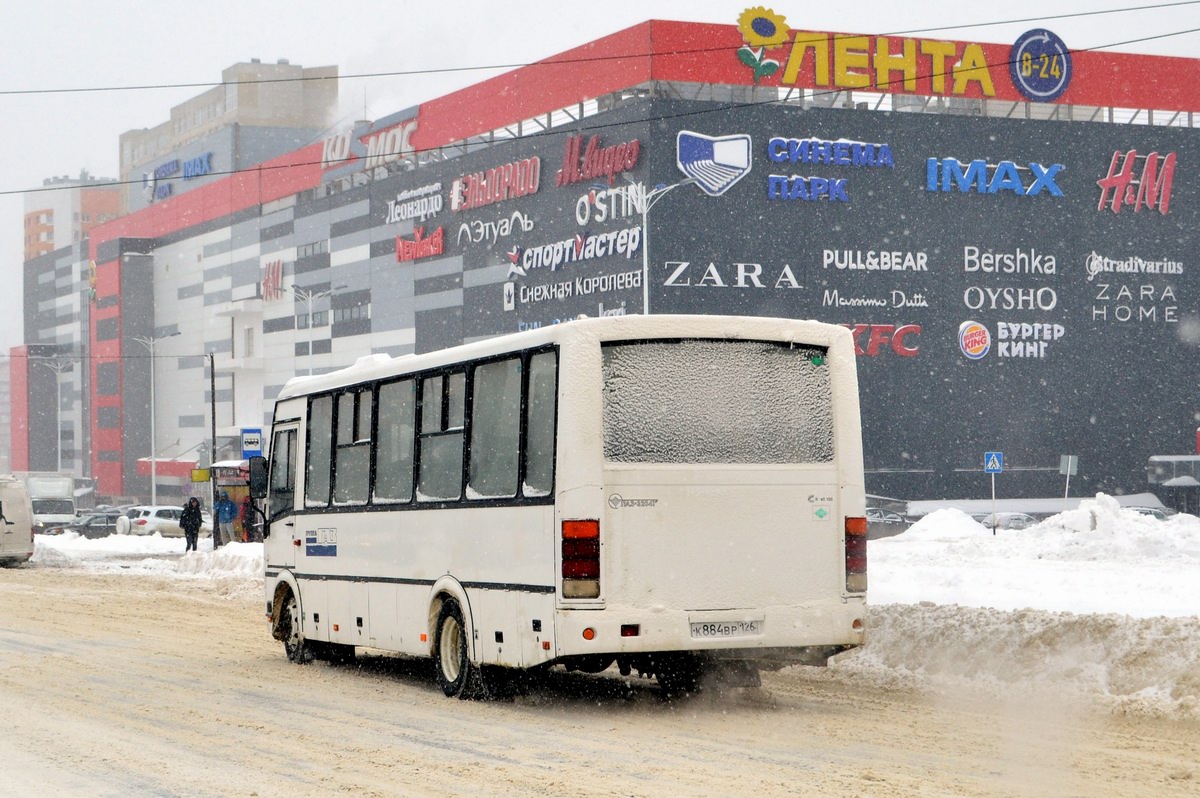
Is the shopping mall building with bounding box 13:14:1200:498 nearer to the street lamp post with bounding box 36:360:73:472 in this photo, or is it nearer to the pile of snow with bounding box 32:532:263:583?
the pile of snow with bounding box 32:532:263:583

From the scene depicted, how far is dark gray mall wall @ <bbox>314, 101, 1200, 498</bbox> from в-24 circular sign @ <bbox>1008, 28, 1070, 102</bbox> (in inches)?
59.6

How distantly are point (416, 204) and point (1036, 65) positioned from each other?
34160 millimetres

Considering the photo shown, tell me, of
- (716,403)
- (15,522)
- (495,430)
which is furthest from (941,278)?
(716,403)

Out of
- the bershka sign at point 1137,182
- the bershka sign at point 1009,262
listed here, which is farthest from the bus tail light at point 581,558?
the bershka sign at point 1137,182

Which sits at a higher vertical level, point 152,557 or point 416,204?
point 416,204

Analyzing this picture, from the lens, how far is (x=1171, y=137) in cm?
7906

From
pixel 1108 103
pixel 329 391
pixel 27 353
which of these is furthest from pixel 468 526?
pixel 27 353

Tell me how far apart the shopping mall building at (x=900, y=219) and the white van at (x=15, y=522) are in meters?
30.6

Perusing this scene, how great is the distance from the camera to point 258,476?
17203 millimetres

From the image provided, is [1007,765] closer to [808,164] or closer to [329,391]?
[329,391]

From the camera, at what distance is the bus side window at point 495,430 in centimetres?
1202

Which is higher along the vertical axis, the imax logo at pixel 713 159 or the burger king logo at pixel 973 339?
the imax logo at pixel 713 159

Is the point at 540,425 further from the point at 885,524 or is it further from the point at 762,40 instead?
the point at 762,40

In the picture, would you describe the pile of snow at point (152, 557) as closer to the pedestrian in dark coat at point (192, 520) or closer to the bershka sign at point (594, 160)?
the pedestrian in dark coat at point (192, 520)
